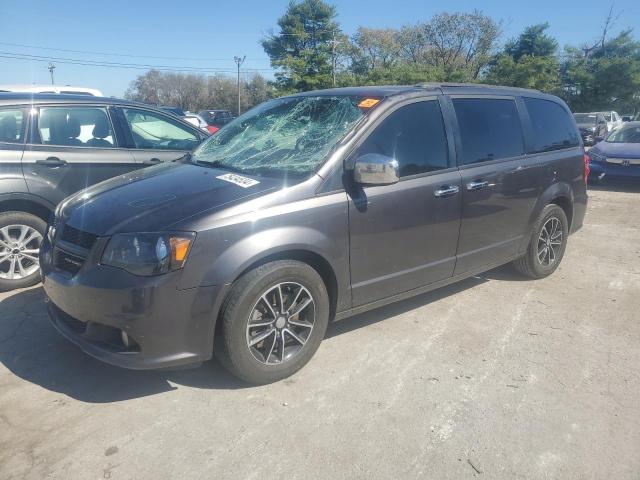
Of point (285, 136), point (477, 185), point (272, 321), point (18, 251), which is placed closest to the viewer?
point (272, 321)

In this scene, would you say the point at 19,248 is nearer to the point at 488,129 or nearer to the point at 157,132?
the point at 157,132

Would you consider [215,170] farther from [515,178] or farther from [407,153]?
[515,178]

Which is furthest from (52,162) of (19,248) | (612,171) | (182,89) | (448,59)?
(182,89)

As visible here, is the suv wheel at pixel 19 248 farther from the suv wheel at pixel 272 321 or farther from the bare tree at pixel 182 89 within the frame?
the bare tree at pixel 182 89

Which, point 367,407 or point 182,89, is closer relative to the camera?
point 367,407

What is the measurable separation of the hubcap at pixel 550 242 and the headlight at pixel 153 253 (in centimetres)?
367

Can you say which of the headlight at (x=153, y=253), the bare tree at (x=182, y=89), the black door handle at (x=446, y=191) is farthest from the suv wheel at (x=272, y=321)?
the bare tree at (x=182, y=89)

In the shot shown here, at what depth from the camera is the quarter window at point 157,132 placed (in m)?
5.32

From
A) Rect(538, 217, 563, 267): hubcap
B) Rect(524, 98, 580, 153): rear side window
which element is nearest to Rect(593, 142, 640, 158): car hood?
Rect(524, 98, 580, 153): rear side window

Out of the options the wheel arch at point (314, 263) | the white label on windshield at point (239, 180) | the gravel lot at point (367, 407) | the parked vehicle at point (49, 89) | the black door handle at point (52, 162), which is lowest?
the gravel lot at point (367, 407)

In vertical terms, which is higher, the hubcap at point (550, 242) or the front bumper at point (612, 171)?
the front bumper at point (612, 171)

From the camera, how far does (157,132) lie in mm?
5535

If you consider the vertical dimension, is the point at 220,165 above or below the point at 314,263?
above

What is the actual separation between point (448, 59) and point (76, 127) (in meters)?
Result: 46.0
